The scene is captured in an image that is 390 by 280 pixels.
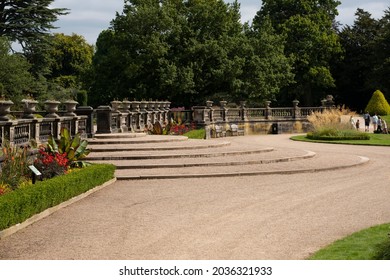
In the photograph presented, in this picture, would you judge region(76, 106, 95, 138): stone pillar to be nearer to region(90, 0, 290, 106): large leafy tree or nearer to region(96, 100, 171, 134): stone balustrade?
region(96, 100, 171, 134): stone balustrade

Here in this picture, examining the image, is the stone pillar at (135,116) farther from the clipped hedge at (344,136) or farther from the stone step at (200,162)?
the clipped hedge at (344,136)

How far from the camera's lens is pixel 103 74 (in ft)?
170

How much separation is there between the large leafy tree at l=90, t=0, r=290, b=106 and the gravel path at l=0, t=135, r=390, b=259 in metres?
32.5

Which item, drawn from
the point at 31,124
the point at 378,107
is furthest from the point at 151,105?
the point at 378,107

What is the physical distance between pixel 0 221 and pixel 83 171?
5225 mm

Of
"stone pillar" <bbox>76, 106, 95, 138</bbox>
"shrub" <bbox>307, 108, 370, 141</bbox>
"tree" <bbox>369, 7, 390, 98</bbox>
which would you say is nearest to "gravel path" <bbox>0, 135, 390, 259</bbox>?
"stone pillar" <bbox>76, 106, 95, 138</bbox>

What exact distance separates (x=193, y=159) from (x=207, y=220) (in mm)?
10256

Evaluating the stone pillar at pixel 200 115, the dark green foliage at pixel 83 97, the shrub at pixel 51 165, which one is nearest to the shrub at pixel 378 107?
the stone pillar at pixel 200 115

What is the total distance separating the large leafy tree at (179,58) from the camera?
4912cm

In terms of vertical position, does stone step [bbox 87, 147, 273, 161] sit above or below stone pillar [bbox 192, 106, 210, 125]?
below

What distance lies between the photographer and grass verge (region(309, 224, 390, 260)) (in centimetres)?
705

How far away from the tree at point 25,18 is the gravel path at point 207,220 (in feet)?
→ 117

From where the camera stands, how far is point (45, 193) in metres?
12.1

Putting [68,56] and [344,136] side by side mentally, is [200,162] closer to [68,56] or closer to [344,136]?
[344,136]
